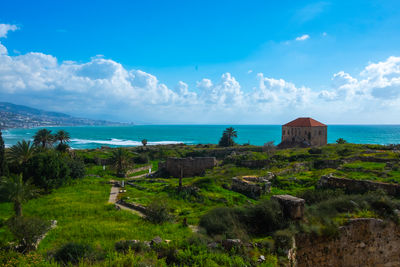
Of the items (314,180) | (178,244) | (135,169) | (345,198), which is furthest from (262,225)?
(135,169)

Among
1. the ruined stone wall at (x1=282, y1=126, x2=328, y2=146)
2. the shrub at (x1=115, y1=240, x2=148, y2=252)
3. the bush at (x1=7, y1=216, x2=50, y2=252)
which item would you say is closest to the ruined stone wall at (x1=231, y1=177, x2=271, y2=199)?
the shrub at (x1=115, y1=240, x2=148, y2=252)

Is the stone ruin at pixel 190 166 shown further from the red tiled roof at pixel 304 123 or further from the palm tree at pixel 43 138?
the red tiled roof at pixel 304 123

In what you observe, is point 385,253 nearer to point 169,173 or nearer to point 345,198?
point 345,198

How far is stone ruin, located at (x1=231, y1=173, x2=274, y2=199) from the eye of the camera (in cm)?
1886

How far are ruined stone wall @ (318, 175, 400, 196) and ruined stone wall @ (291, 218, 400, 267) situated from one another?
2690 millimetres

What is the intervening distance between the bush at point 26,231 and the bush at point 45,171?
16.6 metres

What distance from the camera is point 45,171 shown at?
82.7 feet

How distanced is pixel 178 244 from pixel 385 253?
933 centimetres

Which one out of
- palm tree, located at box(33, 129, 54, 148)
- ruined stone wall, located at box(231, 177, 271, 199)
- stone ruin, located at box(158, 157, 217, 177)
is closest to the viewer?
ruined stone wall, located at box(231, 177, 271, 199)

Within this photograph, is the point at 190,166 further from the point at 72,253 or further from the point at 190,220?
the point at 72,253

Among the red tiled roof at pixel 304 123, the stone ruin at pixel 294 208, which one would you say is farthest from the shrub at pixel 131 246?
the red tiled roof at pixel 304 123

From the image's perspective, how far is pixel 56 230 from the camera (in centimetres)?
1277

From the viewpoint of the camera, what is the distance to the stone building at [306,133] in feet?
180

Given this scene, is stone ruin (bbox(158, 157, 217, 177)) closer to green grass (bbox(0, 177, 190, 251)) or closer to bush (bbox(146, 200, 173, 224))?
green grass (bbox(0, 177, 190, 251))
